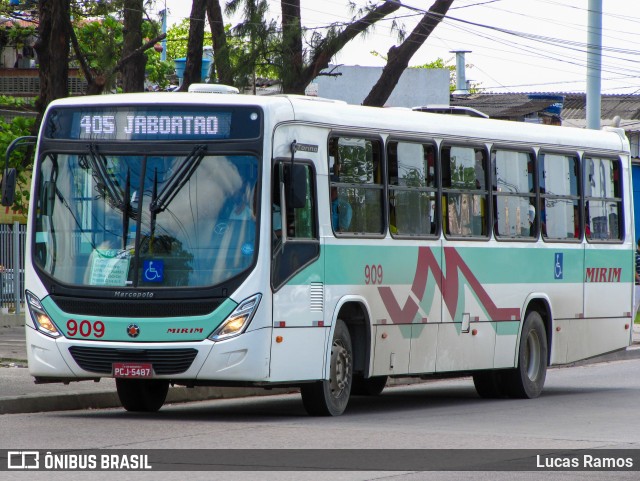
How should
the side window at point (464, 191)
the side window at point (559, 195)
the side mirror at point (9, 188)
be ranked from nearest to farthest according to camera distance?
the side mirror at point (9, 188), the side window at point (464, 191), the side window at point (559, 195)

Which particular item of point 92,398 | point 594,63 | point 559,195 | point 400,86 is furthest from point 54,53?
point 400,86

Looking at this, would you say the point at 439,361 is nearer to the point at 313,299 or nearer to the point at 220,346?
the point at 313,299

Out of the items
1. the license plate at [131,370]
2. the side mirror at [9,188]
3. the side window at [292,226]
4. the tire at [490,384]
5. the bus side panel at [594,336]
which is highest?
the side mirror at [9,188]

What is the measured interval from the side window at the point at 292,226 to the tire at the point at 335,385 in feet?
2.98

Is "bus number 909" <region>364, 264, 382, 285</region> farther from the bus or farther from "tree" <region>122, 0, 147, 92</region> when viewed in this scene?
"tree" <region>122, 0, 147, 92</region>

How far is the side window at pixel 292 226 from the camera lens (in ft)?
41.2

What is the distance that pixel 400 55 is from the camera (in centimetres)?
1950

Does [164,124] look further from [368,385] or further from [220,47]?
[220,47]

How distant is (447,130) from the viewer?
15.4 m

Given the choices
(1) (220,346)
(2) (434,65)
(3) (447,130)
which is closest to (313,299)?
(1) (220,346)

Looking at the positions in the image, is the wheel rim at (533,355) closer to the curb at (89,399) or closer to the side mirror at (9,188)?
the curb at (89,399)

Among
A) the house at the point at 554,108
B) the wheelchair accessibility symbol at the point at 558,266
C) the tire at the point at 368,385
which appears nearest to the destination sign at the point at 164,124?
the tire at the point at 368,385

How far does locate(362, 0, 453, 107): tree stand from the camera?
1939 cm

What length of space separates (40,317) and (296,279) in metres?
2.37
